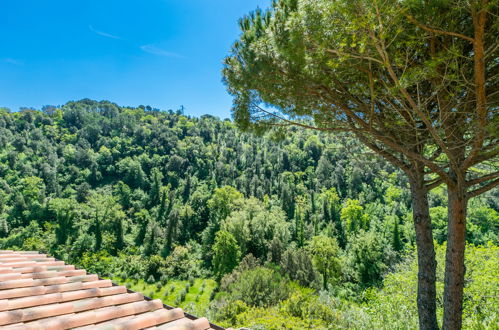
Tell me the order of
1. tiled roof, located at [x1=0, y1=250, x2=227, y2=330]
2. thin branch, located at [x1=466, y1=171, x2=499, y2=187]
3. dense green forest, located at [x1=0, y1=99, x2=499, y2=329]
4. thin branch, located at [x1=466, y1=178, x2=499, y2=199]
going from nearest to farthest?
tiled roof, located at [x1=0, y1=250, x2=227, y2=330], thin branch, located at [x1=466, y1=171, x2=499, y2=187], thin branch, located at [x1=466, y1=178, x2=499, y2=199], dense green forest, located at [x1=0, y1=99, x2=499, y2=329]

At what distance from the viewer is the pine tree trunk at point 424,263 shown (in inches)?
138

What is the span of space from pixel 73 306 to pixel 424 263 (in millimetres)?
4167

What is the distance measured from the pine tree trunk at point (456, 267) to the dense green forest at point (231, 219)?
1591 millimetres

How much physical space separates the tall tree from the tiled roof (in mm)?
2966

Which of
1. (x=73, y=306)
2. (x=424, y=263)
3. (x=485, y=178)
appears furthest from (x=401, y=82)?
(x=73, y=306)

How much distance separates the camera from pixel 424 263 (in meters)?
3.59

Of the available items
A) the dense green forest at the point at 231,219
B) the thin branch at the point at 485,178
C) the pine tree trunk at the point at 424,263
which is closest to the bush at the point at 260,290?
the dense green forest at the point at 231,219

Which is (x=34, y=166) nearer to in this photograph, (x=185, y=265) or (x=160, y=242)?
(x=160, y=242)

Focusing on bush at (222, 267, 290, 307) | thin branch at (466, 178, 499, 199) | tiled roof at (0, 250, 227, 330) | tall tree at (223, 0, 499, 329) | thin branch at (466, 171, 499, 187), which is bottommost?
bush at (222, 267, 290, 307)

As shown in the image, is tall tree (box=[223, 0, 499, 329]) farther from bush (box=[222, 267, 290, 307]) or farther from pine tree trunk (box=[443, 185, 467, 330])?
bush (box=[222, 267, 290, 307])

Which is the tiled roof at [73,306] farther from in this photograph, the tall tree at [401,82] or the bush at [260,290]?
the bush at [260,290]

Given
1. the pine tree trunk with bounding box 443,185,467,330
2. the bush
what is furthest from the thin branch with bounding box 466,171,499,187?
the bush

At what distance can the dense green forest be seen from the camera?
9.34 m

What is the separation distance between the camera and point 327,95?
3.89 metres
